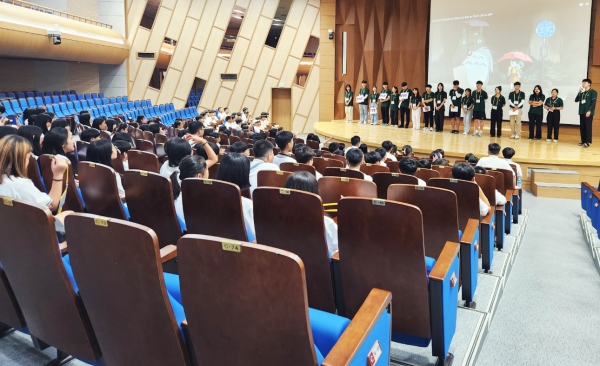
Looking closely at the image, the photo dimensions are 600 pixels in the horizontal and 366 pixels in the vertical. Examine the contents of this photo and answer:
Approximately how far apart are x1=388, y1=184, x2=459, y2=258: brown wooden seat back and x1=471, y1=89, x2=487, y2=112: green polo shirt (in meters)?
9.16

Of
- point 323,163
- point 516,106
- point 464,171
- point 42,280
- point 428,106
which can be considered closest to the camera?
point 42,280

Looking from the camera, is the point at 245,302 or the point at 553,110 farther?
the point at 553,110

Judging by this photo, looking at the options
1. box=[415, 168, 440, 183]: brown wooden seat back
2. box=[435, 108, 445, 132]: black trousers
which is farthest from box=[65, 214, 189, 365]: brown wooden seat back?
box=[435, 108, 445, 132]: black trousers

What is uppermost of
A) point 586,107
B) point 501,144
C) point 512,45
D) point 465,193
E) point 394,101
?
point 512,45

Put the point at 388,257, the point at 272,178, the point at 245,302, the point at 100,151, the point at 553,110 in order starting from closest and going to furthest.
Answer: the point at 245,302
the point at 388,257
the point at 272,178
the point at 100,151
the point at 553,110

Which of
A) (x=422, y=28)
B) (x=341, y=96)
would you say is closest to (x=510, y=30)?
(x=422, y=28)

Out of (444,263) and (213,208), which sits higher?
(213,208)

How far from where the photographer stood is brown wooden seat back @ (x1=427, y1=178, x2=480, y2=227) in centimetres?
325

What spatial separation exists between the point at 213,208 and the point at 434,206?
123cm

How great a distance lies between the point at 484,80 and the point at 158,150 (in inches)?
374

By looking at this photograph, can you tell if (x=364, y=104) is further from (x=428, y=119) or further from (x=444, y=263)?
(x=444, y=263)

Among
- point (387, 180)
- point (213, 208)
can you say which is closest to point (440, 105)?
point (387, 180)

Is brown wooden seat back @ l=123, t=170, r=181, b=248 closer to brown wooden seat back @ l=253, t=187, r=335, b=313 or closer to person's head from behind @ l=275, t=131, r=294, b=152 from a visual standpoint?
brown wooden seat back @ l=253, t=187, r=335, b=313

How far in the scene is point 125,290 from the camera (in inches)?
58.9
